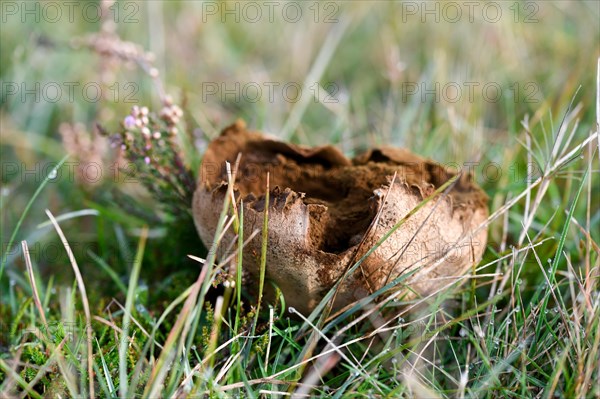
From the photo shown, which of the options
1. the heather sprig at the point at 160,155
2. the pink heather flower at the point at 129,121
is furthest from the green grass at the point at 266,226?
the pink heather flower at the point at 129,121

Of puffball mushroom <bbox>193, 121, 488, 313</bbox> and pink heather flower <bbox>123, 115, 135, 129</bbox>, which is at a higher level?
pink heather flower <bbox>123, 115, 135, 129</bbox>

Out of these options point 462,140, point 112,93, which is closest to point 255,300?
point 462,140

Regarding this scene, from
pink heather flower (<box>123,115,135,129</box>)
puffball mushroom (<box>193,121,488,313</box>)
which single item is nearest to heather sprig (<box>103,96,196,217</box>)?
pink heather flower (<box>123,115,135,129</box>)

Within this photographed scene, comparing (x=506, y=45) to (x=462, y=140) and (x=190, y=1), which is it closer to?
(x=462, y=140)

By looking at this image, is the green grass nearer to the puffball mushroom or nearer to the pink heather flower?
the puffball mushroom

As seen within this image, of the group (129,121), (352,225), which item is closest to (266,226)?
(352,225)

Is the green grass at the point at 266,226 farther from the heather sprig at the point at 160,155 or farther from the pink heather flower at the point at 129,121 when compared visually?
the pink heather flower at the point at 129,121
